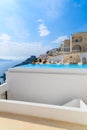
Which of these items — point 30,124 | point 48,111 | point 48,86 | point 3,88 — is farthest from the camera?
point 3,88

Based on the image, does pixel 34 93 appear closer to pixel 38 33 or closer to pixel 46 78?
pixel 46 78

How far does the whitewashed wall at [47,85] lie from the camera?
4.52 metres

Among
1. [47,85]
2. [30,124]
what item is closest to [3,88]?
[47,85]

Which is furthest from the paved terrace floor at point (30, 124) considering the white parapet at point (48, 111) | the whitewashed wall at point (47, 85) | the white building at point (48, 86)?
the whitewashed wall at point (47, 85)

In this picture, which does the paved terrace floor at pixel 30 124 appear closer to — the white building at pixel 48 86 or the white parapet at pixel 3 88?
the white building at pixel 48 86

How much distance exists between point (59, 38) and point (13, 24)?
10.4 metres

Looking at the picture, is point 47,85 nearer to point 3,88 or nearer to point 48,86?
point 48,86

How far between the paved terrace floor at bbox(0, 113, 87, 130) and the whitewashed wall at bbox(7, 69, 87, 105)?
213cm

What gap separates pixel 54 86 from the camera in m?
4.75

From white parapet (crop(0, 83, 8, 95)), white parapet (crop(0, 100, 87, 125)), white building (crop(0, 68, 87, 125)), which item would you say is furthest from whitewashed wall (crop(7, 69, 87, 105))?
white parapet (crop(0, 100, 87, 125))

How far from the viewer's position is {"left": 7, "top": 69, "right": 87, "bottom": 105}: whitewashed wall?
452 centimetres

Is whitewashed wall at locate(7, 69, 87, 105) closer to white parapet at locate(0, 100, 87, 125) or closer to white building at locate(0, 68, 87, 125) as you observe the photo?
white building at locate(0, 68, 87, 125)

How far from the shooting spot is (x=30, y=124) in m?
2.47

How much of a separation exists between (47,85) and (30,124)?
7.90ft
